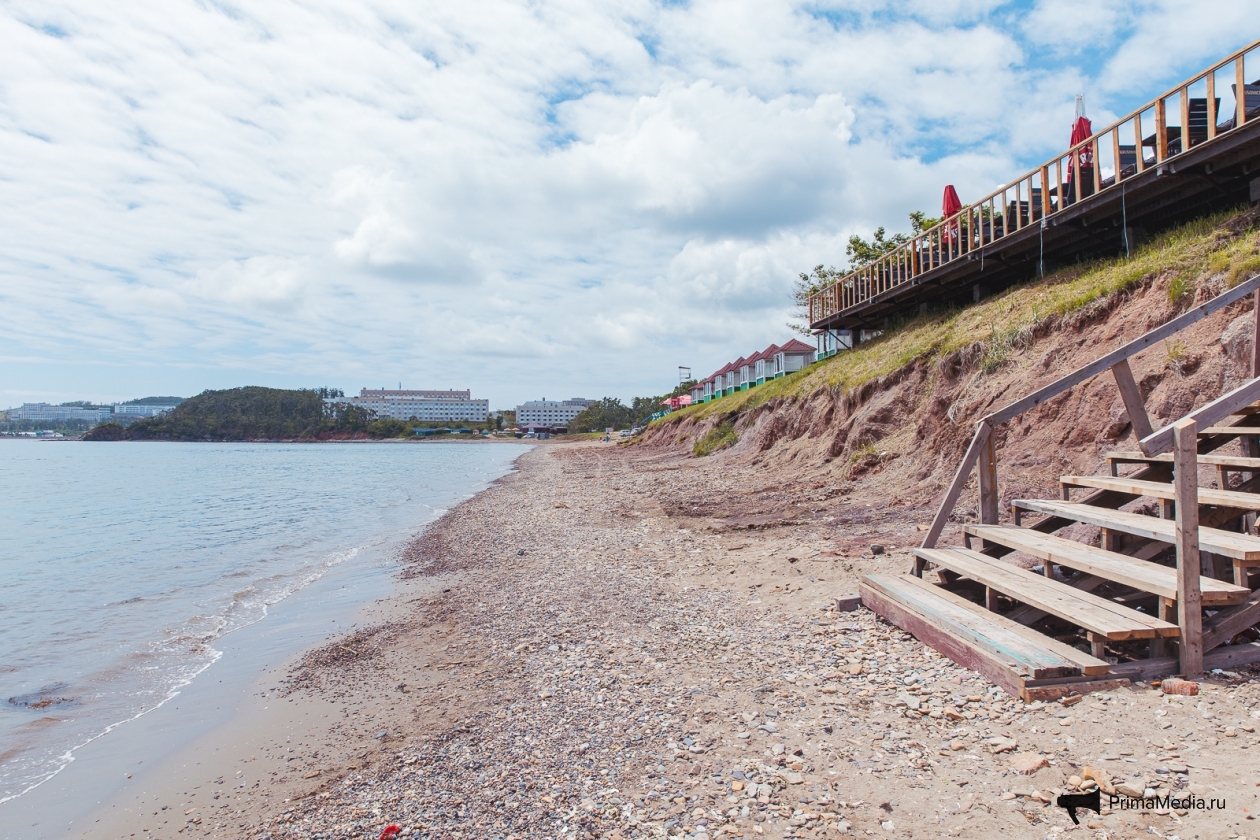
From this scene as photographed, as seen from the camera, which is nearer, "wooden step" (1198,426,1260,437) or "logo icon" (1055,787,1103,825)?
"logo icon" (1055,787,1103,825)

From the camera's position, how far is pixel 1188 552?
4039 millimetres

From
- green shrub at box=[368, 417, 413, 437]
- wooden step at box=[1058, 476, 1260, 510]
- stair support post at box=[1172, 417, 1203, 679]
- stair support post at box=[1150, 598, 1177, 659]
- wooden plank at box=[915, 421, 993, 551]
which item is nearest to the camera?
stair support post at box=[1172, 417, 1203, 679]

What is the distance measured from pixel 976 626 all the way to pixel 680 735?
230cm

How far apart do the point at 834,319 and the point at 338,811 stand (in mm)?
26811

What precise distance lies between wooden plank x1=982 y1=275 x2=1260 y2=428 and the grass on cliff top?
499cm

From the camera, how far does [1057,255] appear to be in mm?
17250

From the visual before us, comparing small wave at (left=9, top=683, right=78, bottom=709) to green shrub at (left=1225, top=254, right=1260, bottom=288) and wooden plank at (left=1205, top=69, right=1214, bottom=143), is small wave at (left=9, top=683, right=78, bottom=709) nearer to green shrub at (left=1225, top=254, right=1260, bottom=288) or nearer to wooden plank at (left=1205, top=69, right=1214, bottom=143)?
green shrub at (left=1225, top=254, right=1260, bottom=288)

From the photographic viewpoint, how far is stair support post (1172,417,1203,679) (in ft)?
13.2

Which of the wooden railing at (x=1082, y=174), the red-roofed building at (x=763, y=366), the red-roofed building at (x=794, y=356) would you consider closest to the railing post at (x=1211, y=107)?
the wooden railing at (x=1082, y=174)

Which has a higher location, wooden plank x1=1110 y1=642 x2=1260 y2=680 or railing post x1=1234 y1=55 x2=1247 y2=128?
railing post x1=1234 y1=55 x2=1247 y2=128

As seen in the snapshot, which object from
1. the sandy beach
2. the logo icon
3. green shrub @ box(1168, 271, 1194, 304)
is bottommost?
the sandy beach

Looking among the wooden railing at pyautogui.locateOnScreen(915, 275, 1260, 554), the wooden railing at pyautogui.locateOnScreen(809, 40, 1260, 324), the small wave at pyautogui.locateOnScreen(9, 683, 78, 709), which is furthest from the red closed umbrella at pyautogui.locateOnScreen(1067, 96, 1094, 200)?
the small wave at pyautogui.locateOnScreen(9, 683, 78, 709)

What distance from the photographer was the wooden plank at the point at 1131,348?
5738 millimetres

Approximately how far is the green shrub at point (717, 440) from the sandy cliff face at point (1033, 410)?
1265 centimetres
